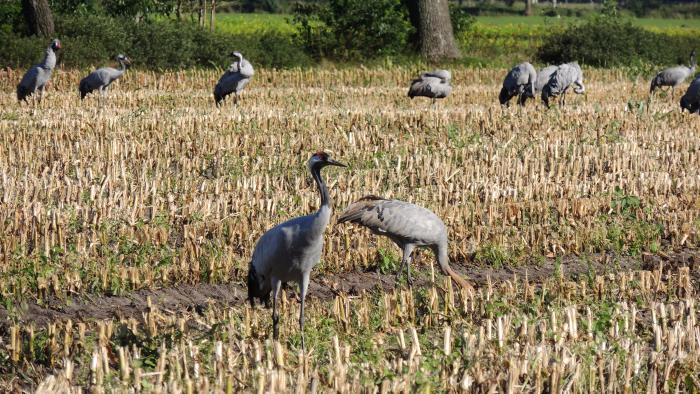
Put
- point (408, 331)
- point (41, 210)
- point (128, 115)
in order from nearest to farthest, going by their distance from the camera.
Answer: point (408, 331) → point (41, 210) → point (128, 115)

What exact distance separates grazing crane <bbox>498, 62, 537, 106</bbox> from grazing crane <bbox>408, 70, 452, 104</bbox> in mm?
1109

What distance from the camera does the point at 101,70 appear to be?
20.6 meters

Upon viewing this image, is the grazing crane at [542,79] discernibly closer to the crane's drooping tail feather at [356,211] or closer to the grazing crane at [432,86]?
the grazing crane at [432,86]

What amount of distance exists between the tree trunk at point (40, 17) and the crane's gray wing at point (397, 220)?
18931mm

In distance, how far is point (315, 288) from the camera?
890 centimetres

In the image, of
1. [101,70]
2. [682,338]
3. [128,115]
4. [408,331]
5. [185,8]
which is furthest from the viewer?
[185,8]

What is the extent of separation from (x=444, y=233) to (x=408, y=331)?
1.63 metres

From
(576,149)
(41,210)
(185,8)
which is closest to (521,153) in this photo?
(576,149)

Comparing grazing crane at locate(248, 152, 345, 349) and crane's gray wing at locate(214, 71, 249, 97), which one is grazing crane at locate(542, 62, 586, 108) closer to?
crane's gray wing at locate(214, 71, 249, 97)

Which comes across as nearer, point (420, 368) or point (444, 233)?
point (420, 368)

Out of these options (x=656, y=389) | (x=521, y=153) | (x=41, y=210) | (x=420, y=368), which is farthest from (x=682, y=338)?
(x=521, y=153)

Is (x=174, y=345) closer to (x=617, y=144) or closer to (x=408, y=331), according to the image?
(x=408, y=331)

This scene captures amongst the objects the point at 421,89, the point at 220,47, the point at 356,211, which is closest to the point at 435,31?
the point at 220,47

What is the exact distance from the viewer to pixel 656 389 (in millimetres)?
5891
